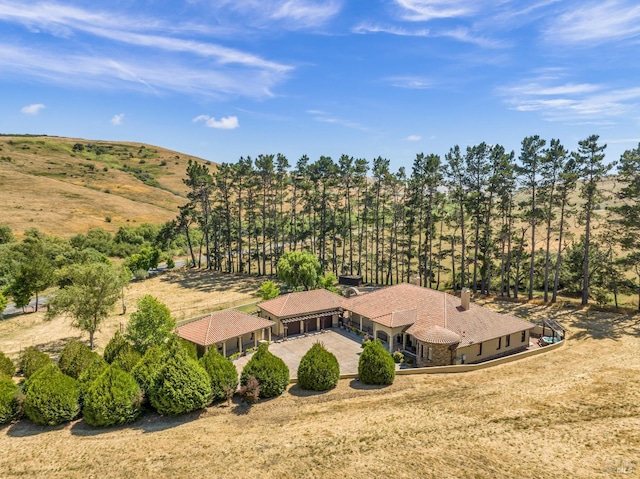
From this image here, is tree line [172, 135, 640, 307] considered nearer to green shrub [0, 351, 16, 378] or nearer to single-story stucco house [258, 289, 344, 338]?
single-story stucco house [258, 289, 344, 338]

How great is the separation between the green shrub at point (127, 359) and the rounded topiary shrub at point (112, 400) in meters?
2.55

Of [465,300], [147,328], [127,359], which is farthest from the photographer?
[465,300]

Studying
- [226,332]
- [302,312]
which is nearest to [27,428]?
[226,332]

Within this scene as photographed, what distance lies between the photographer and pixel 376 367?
1078 inches

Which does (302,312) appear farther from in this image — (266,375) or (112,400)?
(112,400)

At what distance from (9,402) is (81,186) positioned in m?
130

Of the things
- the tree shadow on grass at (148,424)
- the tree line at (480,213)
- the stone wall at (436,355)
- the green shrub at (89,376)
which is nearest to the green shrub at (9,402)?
the green shrub at (89,376)

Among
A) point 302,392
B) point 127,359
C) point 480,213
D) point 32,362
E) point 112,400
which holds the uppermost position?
point 480,213

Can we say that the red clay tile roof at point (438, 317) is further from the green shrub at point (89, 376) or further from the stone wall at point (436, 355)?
the green shrub at point (89, 376)

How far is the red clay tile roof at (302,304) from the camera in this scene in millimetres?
39375

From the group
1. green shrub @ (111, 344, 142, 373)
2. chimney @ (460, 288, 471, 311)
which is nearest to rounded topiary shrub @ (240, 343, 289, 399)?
green shrub @ (111, 344, 142, 373)

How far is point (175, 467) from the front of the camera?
1902 cm

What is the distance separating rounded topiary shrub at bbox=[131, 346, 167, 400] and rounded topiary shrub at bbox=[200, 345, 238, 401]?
110 inches

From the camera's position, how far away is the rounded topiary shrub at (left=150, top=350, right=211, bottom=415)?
76.9 ft
